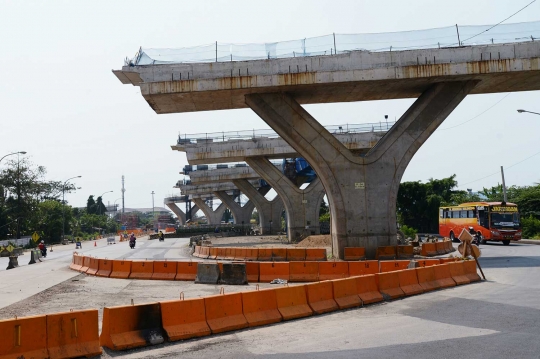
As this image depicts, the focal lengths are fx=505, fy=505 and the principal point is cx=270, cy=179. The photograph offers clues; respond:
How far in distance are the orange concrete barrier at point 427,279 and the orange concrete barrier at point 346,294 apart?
294 centimetres

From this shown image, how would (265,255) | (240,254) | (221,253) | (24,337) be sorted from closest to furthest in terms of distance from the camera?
(24,337) → (265,255) → (240,254) → (221,253)

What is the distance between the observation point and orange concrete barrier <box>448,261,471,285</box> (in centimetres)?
1569

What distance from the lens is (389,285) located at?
44.0ft

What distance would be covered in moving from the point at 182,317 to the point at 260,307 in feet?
6.16

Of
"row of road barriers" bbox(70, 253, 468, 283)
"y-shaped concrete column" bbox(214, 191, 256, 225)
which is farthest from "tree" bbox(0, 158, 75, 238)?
"row of road barriers" bbox(70, 253, 468, 283)

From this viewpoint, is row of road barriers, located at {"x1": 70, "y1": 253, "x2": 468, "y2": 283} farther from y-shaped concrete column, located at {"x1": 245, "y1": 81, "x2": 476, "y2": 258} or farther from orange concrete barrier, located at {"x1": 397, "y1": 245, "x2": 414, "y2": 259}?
y-shaped concrete column, located at {"x1": 245, "y1": 81, "x2": 476, "y2": 258}

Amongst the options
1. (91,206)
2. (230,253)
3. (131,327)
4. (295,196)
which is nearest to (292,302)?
(131,327)

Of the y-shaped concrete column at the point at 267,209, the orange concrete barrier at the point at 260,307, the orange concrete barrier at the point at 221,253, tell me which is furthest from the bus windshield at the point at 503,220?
the y-shaped concrete column at the point at 267,209

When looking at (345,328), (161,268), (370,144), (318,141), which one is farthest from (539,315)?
(370,144)

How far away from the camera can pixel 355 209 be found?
24.7 m

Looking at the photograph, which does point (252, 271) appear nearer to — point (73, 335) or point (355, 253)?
point (355, 253)

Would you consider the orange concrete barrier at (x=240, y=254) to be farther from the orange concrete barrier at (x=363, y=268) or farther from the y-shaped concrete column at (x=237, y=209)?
the y-shaped concrete column at (x=237, y=209)

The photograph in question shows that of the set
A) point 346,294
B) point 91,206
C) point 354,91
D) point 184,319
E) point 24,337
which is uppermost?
point 354,91

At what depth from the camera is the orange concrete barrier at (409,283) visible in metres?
13.8
